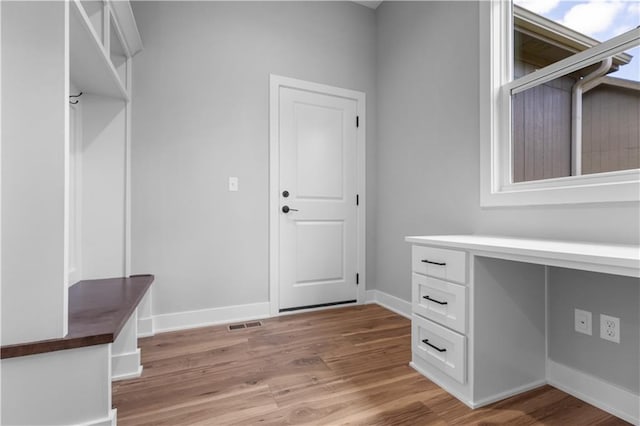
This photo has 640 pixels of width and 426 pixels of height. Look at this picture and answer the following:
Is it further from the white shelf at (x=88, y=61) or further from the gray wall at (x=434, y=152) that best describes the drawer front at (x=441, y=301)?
the white shelf at (x=88, y=61)

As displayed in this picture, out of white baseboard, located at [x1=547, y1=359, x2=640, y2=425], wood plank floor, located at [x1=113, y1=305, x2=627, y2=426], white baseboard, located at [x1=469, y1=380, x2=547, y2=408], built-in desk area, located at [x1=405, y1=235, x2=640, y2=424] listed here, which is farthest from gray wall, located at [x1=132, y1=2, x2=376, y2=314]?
white baseboard, located at [x1=547, y1=359, x2=640, y2=425]

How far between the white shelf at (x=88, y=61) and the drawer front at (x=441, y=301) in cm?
196

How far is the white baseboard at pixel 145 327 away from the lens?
7.08ft

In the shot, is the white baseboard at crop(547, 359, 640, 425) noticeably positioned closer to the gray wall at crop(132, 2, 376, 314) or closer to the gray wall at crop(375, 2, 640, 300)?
the gray wall at crop(375, 2, 640, 300)

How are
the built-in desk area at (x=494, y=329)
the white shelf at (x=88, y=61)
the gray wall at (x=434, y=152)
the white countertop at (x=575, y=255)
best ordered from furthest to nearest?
the gray wall at (x=434, y=152) < the built-in desk area at (x=494, y=329) < the white shelf at (x=88, y=61) < the white countertop at (x=575, y=255)

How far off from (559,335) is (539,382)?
26 cm

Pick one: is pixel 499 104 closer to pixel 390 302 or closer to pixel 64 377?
pixel 390 302

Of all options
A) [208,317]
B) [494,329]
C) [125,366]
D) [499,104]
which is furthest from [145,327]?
[499,104]

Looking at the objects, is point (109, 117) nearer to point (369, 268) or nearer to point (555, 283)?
point (369, 268)

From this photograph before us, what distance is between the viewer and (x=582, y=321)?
1423 millimetres

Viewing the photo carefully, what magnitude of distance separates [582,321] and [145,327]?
8.65ft

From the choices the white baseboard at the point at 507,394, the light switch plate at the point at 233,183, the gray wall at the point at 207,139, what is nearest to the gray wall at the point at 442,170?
the white baseboard at the point at 507,394

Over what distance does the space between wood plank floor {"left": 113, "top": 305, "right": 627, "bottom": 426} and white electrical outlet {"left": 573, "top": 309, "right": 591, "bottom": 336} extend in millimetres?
326

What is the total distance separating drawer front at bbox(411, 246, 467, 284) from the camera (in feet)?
4.61
